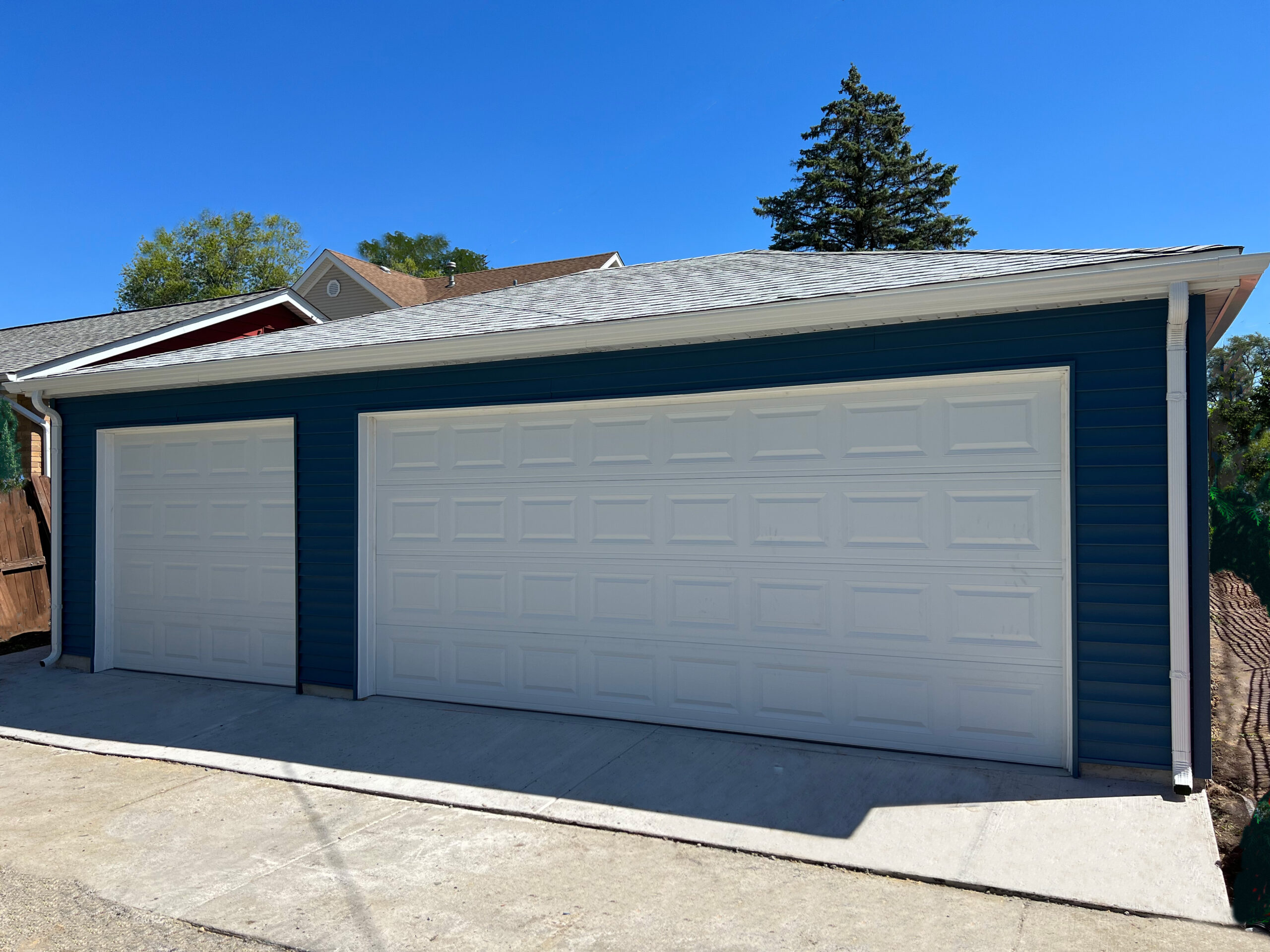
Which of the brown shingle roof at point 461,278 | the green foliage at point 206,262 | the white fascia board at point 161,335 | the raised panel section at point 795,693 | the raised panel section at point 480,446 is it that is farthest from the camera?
the green foliage at point 206,262

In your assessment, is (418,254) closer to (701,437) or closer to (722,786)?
(701,437)

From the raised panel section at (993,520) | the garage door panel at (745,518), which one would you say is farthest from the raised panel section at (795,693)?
the raised panel section at (993,520)

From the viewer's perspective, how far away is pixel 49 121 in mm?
25641

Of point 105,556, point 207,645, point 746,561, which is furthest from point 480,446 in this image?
point 105,556

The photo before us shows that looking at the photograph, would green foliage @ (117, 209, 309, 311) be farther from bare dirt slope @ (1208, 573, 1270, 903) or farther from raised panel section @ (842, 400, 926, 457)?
bare dirt slope @ (1208, 573, 1270, 903)

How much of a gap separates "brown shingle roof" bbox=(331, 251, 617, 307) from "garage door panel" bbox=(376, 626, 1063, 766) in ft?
54.1

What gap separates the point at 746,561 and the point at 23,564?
8536 mm

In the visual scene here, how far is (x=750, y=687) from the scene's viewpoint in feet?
18.8

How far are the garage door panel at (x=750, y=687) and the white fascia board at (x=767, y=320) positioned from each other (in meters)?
2.00

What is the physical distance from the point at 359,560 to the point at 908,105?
31.2m

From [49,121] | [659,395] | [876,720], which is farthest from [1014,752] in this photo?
[49,121]

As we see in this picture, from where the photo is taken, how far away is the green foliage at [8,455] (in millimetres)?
9922

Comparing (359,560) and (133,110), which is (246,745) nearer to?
(359,560)

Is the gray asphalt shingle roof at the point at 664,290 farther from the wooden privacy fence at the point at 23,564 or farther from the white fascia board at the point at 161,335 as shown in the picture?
the wooden privacy fence at the point at 23,564
